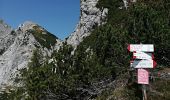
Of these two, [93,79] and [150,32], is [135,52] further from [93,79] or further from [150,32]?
[150,32]

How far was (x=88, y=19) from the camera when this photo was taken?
5488cm

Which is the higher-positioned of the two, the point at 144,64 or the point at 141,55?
the point at 141,55

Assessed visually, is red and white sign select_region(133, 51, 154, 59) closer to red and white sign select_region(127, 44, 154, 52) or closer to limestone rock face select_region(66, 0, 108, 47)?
red and white sign select_region(127, 44, 154, 52)

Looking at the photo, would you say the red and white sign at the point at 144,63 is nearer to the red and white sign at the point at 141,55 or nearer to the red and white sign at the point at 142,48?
the red and white sign at the point at 141,55

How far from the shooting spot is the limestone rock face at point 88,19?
51963mm

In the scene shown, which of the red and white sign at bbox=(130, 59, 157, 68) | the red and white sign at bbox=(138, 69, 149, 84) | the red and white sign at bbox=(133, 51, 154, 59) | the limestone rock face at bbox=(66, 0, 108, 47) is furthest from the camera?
the limestone rock face at bbox=(66, 0, 108, 47)

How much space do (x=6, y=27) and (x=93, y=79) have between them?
109562 millimetres

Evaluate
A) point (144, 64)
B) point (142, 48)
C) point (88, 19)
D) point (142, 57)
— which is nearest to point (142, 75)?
point (144, 64)

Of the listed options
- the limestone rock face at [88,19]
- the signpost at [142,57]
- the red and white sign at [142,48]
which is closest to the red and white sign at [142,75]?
the signpost at [142,57]

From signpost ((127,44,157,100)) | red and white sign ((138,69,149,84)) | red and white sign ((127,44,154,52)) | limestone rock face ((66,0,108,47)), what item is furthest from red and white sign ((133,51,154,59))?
limestone rock face ((66,0,108,47))

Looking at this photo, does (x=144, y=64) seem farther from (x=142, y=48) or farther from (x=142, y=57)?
(x=142, y=48)

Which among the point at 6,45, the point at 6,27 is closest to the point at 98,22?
the point at 6,45

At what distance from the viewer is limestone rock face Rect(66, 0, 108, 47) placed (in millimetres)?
51963

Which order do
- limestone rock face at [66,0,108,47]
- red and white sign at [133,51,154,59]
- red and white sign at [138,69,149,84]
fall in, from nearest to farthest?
red and white sign at [138,69,149,84] → red and white sign at [133,51,154,59] → limestone rock face at [66,0,108,47]
